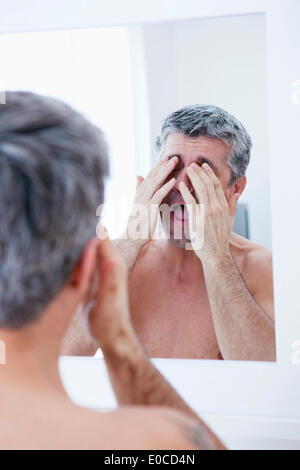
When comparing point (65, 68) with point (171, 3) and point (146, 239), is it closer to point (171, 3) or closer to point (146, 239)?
point (171, 3)

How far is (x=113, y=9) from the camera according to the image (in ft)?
3.44

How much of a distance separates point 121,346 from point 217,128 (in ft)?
1.85

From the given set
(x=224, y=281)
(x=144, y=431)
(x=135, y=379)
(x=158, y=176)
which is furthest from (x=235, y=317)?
(x=144, y=431)

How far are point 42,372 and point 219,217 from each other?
61 cm

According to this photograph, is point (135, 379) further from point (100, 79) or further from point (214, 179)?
point (100, 79)

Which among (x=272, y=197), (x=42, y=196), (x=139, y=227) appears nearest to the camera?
(x=42, y=196)

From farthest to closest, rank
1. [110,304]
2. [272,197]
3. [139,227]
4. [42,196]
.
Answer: [139,227], [272,197], [110,304], [42,196]

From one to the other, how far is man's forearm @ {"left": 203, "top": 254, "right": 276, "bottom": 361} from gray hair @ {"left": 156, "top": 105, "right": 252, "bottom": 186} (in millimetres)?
179

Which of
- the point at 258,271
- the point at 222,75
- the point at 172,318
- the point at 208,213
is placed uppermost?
the point at 222,75

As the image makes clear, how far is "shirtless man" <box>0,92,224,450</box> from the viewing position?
439 millimetres

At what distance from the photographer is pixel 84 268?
0.49m

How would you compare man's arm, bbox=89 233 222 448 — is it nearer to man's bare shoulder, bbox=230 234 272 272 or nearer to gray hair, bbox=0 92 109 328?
gray hair, bbox=0 92 109 328

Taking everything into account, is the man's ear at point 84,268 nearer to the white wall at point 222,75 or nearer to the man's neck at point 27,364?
the man's neck at point 27,364
